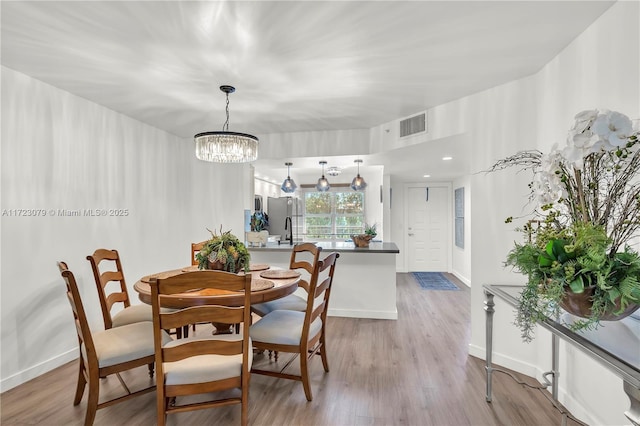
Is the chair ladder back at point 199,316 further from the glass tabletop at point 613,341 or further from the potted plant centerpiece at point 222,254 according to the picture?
the glass tabletop at point 613,341

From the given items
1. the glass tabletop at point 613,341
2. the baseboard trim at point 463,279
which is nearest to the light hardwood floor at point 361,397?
the glass tabletop at point 613,341

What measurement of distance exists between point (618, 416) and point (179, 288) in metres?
2.41

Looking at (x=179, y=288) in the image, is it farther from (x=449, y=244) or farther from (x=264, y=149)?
(x=449, y=244)

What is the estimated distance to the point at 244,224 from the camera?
4.79 metres

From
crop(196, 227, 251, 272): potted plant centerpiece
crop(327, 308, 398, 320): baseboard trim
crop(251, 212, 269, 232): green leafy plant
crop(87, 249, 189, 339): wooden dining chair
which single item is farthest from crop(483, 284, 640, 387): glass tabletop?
crop(251, 212, 269, 232): green leafy plant

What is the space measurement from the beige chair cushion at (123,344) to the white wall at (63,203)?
1018mm

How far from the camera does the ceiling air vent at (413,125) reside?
3.54 m

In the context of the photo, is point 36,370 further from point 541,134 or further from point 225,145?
point 541,134

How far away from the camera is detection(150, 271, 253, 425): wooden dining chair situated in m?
1.66

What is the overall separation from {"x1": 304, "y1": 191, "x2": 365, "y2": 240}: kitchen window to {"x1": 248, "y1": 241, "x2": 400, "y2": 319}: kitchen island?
3.81 metres

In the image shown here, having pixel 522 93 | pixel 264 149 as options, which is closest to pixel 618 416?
pixel 522 93

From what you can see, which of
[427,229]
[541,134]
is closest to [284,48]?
[541,134]

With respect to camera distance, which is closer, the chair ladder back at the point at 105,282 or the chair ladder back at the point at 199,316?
the chair ladder back at the point at 199,316

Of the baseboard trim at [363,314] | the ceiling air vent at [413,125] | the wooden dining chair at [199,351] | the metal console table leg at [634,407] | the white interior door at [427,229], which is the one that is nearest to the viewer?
the metal console table leg at [634,407]
